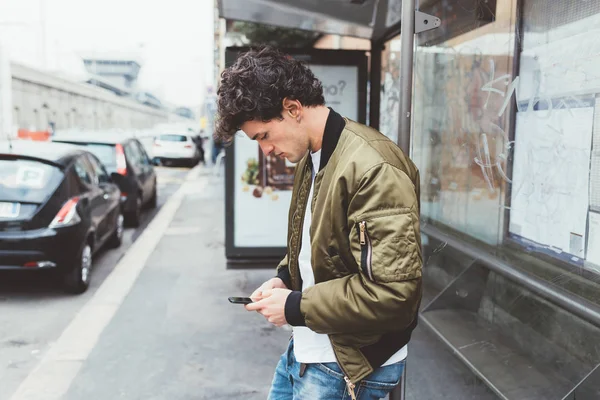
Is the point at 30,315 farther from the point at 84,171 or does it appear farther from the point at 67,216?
the point at 84,171

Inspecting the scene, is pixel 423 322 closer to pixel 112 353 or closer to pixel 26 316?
pixel 112 353

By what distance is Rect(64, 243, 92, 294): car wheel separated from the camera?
5848 mm

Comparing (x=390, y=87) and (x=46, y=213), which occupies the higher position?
(x=390, y=87)

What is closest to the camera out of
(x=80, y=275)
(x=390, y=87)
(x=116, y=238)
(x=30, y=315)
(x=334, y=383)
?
(x=334, y=383)

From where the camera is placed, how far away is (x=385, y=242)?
4.70 ft

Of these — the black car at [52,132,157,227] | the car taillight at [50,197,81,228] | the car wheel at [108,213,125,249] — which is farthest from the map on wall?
the black car at [52,132,157,227]

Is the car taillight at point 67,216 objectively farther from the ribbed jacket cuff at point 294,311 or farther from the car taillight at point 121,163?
the ribbed jacket cuff at point 294,311

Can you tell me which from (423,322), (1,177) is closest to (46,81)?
(1,177)

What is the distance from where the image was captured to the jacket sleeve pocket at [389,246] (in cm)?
143

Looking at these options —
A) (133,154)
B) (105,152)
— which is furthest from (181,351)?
(133,154)

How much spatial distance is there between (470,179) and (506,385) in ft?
4.66

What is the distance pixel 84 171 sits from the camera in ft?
22.0

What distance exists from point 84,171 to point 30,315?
195cm

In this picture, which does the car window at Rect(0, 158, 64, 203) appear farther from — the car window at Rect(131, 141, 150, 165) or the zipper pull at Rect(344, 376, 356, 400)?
the car window at Rect(131, 141, 150, 165)
